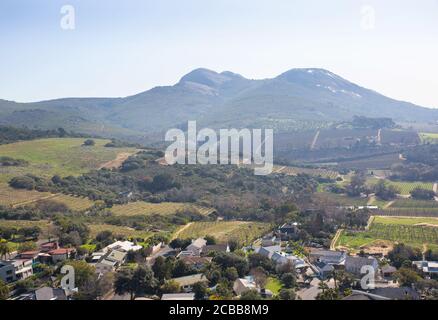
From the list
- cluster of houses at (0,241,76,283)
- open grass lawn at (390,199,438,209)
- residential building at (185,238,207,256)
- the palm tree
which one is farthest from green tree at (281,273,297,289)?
open grass lawn at (390,199,438,209)

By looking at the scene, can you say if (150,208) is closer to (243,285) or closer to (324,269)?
(324,269)

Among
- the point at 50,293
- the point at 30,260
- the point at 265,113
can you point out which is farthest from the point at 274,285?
the point at 265,113

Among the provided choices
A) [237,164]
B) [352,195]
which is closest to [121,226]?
[352,195]

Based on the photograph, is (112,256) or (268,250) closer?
(112,256)

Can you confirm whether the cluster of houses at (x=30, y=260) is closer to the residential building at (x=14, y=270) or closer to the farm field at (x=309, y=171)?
the residential building at (x=14, y=270)

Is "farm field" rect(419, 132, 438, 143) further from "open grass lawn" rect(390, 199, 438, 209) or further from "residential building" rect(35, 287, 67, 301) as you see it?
"residential building" rect(35, 287, 67, 301)
